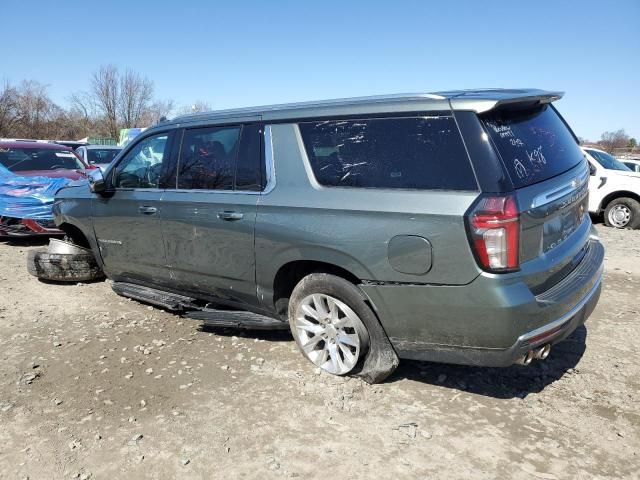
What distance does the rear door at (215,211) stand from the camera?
12.4 feet

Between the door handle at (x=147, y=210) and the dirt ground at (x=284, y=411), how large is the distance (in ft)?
3.56

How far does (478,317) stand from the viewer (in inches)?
110

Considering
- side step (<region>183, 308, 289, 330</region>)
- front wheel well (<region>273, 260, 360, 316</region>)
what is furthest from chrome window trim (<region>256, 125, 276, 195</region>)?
side step (<region>183, 308, 289, 330</region>)

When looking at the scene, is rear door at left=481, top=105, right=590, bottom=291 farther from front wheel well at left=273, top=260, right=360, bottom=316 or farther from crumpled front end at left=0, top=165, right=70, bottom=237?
crumpled front end at left=0, top=165, right=70, bottom=237

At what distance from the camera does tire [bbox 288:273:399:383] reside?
330 centimetres

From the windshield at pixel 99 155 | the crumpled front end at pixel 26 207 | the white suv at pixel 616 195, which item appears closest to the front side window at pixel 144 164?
the crumpled front end at pixel 26 207

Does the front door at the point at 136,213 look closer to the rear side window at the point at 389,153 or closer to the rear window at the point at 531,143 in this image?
the rear side window at the point at 389,153

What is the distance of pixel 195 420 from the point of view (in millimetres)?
3115

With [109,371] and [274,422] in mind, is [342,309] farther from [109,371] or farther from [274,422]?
[109,371]

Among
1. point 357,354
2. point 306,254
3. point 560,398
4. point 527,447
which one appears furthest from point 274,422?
point 560,398

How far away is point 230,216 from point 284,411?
1.49 metres

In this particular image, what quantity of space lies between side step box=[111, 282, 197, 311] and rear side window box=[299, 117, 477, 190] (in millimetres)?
1855

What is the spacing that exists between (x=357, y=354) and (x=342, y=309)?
0.33m

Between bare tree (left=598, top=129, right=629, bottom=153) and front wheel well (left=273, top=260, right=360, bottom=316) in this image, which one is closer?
front wheel well (left=273, top=260, right=360, bottom=316)
